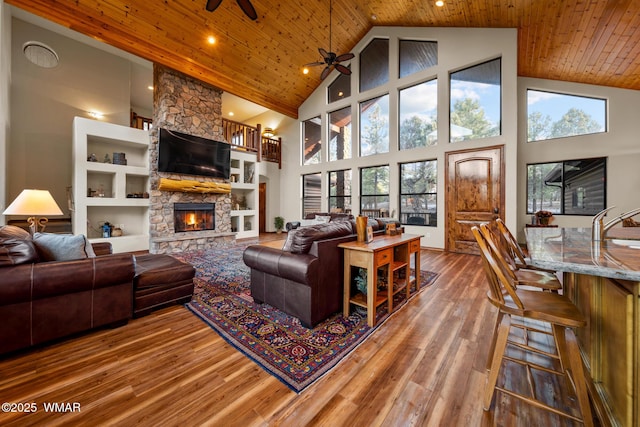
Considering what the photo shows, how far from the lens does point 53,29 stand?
510 centimetres

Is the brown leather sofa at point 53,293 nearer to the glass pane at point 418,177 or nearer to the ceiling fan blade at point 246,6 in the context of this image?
the ceiling fan blade at point 246,6

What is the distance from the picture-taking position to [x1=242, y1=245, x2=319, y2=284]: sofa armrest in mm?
1994

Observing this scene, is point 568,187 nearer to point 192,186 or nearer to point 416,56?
point 416,56

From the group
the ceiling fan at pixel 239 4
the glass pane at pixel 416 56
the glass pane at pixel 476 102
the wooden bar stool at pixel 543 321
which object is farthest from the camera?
the glass pane at pixel 416 56

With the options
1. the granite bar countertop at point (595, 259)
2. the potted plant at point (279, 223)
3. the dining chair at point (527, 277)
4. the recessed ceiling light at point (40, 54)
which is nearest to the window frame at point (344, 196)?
the potted plant at point (279, 223)

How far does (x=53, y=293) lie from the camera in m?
1.76

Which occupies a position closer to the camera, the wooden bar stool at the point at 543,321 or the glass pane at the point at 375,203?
the wooden bar stool at the point at 543,321

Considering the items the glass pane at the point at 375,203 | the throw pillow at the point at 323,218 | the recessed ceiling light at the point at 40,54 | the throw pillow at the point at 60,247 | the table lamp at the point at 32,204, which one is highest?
the recessed ceiling light at the point at 40,54

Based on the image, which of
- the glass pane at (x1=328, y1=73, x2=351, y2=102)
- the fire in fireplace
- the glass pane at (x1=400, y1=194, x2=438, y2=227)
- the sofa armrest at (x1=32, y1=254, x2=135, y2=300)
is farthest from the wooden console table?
the glass pane at (x1=328, y1=73, x2=351, y2=102)

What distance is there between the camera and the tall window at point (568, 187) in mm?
4969

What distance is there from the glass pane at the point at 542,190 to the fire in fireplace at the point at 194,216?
7.74m

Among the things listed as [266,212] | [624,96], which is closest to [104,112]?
[266,212]

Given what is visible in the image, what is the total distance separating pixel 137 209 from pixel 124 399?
5.71m

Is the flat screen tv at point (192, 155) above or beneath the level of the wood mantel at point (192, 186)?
above
